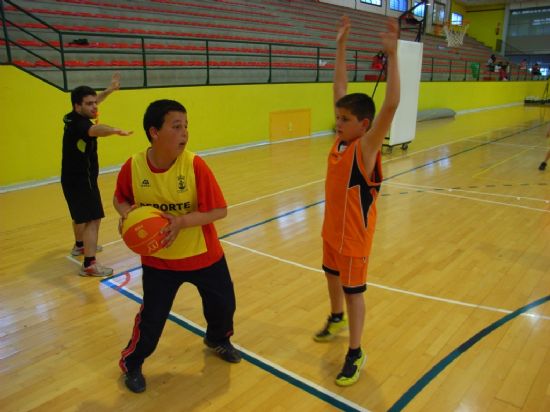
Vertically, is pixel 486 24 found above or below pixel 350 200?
above

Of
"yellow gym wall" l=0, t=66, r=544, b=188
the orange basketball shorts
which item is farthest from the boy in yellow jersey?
"yellow gym wall" l=0, t=66, r=544, b=188

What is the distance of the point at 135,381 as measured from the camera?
248 cm

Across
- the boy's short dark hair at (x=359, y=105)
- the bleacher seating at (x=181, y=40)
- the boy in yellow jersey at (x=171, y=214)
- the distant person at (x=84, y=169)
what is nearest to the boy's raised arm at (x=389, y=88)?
the boy's short dark hair at (x=359, y=105)

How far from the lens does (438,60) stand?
21578 mm

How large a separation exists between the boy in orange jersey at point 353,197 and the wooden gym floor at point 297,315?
0.41 meters

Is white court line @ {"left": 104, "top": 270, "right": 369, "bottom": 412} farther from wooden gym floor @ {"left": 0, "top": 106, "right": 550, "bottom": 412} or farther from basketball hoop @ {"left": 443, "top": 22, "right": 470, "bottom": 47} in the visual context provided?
basketball hoop @ {"left": 443, "top": 22, "right": 470, "bottom": 47}

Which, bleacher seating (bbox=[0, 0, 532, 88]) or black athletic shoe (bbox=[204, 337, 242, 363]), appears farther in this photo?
bleacher seating (bbox=[0, 0, 532, 88])

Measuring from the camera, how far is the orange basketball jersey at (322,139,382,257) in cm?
231

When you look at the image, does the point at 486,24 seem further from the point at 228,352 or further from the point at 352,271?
the point at 228,352

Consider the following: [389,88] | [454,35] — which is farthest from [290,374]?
[454,35]

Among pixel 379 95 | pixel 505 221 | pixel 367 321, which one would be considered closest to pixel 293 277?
pixel 367 321

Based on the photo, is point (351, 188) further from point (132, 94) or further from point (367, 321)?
point (132, 94)

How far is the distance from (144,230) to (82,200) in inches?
80.7

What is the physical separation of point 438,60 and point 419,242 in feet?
63.5
